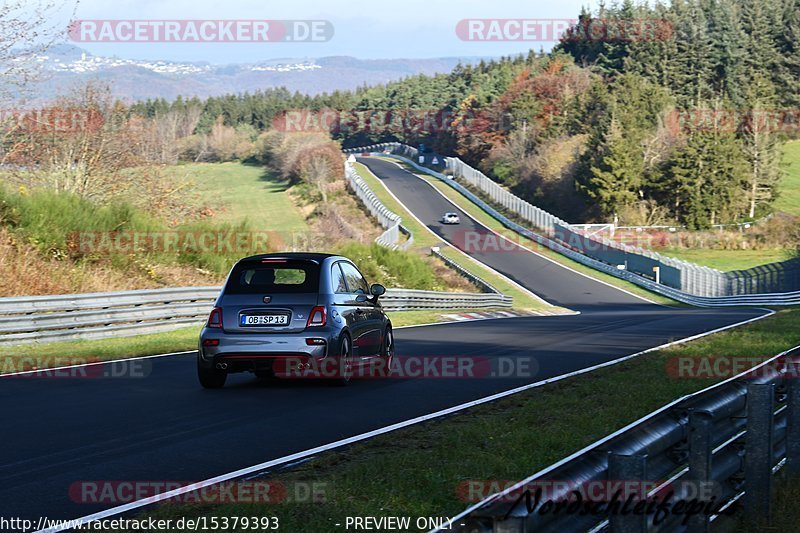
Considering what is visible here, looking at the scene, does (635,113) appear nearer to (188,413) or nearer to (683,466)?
(188,413)

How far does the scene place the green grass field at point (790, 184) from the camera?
90500mm

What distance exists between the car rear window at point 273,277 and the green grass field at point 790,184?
270 feet

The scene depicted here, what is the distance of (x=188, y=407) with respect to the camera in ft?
35.9

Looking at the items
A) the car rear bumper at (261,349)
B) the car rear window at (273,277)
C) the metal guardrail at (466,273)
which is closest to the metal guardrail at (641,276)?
the metal guardrail at (466,273)

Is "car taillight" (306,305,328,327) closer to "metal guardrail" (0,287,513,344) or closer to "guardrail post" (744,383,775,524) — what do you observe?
"guardrail post" (744,383,775,524)

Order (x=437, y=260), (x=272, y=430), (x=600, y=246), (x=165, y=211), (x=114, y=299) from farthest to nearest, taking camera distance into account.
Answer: (x=600, y=246) < (x=437, y=260) < (x=165, y=211) < (x=114, y=299) < (x=272, y=430)

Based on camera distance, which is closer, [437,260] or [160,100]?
[437,260]

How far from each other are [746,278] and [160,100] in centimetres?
14853

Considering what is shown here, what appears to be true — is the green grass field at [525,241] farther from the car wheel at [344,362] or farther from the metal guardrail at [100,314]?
the car wheel at [344,362]

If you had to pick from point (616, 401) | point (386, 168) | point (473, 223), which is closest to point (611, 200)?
point (473, 223)

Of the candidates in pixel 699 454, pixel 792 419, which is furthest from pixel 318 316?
pixel 699 454

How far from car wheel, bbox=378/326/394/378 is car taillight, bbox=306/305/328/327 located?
80.8 inches

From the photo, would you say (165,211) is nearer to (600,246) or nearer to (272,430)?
(272,430)

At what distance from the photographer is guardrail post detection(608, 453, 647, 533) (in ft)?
13.4
